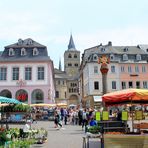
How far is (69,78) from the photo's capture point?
126 meters

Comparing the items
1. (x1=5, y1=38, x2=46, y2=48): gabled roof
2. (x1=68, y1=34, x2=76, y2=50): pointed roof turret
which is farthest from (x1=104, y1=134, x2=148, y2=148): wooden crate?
(x1=68, y1=34, x2=76, y2=50): pointed roof turret

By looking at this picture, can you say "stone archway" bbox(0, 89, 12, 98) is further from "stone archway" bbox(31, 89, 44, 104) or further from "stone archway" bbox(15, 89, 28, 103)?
"stone archway" bbox(31, 89, 44, 104)

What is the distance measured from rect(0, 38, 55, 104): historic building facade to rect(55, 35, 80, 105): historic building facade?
2491 inches

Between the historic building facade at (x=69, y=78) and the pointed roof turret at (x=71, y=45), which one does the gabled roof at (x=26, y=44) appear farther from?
the pointed roof turret at (x=71, y=45)

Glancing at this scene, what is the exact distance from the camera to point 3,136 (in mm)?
13445

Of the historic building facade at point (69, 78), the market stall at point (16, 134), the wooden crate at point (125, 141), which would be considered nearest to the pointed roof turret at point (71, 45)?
the historic building facade at point (69, 78)

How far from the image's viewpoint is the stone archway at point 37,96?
50656 millimetres

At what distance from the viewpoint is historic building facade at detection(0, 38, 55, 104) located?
165 feet

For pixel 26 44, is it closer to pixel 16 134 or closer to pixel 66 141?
pixel 66 141

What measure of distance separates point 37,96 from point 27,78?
3332mm

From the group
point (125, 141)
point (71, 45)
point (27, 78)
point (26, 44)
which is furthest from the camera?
point (71, 45)

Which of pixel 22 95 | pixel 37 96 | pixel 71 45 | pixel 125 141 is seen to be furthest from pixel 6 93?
pixel 71 45

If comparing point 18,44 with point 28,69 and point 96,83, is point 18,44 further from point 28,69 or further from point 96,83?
point 96,83

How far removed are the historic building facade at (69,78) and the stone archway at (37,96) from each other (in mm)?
62526
